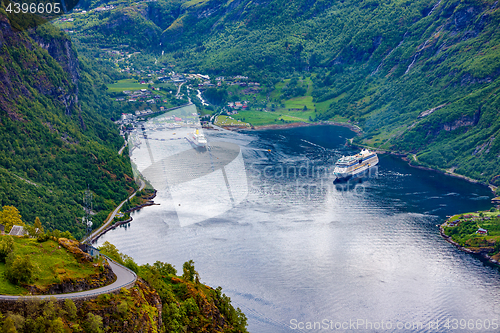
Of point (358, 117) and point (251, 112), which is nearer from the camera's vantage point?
point (358, 117)

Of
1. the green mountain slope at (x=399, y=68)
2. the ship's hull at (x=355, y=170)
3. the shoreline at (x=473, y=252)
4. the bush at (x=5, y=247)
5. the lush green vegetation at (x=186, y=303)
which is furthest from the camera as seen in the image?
the green mountain slope at (x=399, y=68)

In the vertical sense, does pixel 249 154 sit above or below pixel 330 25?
below

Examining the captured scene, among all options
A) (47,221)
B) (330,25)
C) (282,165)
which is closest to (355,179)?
(282,165)

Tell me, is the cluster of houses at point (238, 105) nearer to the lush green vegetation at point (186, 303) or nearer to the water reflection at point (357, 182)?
the water reflection at point (357, 182)

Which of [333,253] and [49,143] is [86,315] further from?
[49,143]

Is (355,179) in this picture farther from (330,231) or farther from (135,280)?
(135,280)

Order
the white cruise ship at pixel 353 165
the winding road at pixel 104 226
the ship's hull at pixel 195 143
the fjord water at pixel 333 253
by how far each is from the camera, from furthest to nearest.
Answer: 1. the ship's hull at pixel 195 143
2. the white cruise ship at pixel 353 165
3. the winding road at pixel 104 226
4. the fjord water at pixel 333 253

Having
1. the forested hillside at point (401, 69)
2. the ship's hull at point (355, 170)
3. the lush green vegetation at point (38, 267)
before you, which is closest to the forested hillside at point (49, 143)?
the lush green vegetation at point (38, 267)

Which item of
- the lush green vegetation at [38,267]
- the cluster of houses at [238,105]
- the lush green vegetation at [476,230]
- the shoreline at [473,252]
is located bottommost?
the shoreline at [473,252]

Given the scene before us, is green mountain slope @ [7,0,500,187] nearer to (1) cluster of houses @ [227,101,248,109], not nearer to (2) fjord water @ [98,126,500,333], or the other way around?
(1) cluster of houses @ [227,101,248,109]
